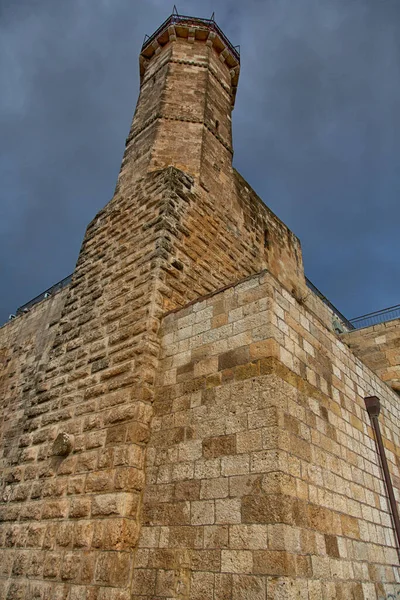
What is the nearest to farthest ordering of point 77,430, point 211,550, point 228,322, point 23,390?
point 211,550 → point 228,322 → point 77,430 → point 23,390

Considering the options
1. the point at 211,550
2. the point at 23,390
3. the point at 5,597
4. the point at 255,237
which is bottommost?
the point at 5,597

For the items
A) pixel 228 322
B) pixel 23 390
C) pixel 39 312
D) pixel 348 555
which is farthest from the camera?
pixel 39 312

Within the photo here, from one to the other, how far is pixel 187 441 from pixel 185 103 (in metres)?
7.00

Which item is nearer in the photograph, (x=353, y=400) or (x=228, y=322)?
(x=228, y=322)

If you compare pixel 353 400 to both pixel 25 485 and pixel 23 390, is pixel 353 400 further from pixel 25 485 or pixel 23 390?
pixel 23 390

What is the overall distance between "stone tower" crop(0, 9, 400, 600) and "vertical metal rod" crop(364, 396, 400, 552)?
114mm

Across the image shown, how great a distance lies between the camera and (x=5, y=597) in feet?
13.8

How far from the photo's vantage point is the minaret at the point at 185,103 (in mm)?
7691

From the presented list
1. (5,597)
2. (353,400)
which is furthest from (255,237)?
(5,597)

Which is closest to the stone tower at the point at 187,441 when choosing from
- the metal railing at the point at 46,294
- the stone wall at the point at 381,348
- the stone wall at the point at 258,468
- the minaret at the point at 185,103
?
the stone wall at the point at 258,468

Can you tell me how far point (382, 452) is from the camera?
17.0ft

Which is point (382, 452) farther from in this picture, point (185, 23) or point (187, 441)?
point (185, 23)

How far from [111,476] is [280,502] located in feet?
5.72

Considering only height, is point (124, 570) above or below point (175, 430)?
below
